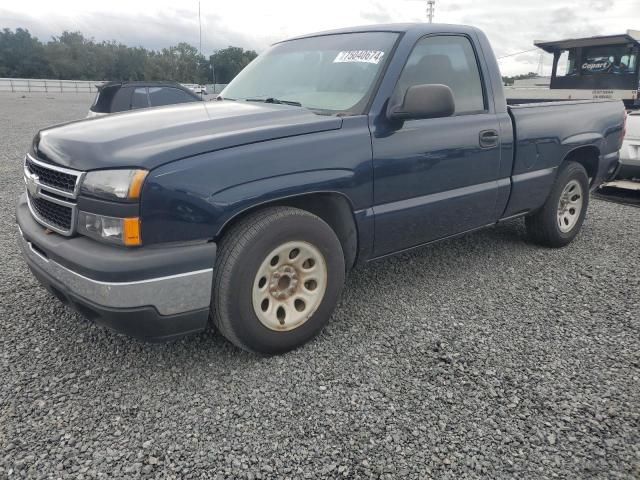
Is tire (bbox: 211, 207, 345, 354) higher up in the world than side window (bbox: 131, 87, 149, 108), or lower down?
lower down

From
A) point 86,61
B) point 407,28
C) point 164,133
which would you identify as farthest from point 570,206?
point 86,61

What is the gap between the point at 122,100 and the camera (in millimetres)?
10000

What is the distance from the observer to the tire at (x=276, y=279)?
8.41 feet

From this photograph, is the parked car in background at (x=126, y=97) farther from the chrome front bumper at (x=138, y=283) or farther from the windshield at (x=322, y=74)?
the chrome front bumper at (x=138, y=283)

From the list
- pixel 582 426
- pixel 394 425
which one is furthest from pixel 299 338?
pixel 582 426

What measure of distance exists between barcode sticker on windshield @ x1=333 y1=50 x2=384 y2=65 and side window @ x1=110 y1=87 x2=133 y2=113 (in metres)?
7.64

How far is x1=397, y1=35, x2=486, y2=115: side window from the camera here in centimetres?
340

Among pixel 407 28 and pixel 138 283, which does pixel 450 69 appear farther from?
pixel 138 283

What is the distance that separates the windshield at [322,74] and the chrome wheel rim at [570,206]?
7.79ft

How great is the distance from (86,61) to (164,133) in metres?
86.8

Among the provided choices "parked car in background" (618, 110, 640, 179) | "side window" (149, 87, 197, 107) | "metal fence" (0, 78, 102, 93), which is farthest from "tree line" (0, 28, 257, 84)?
"parked car in background" (618, 110, 640, 179)

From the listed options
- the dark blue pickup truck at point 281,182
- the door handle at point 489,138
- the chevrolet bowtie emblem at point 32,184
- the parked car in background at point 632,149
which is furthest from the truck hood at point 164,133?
the parked car in background at point 632,149

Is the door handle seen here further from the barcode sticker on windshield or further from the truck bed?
the barcode sticker on windshield

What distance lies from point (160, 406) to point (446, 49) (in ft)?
9.66
